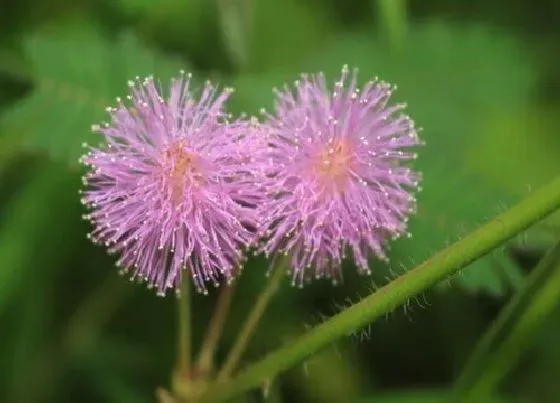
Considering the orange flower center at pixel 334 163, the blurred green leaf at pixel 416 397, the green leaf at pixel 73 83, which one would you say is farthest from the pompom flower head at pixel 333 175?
the blurred green leaf at pixel 416 397

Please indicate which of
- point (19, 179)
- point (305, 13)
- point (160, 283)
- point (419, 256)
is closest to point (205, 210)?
point (160, 283)

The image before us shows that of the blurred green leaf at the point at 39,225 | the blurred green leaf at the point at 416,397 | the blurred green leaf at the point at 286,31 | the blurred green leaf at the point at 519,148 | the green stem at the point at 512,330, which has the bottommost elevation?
the blurred green leaf at the point at 416,397

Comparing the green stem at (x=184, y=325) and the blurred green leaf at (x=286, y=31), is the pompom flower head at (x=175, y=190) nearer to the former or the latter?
the green stem at (x=184, y=325)

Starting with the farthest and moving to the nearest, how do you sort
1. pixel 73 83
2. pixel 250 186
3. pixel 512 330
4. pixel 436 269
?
1. pixel 73 83
2. pixel 512 330
3. pixel 250 186
4. pixel 436 269

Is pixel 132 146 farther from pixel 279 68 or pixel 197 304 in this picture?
pixel 279 68

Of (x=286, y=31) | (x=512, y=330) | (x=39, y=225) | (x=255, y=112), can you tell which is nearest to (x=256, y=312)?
(x=512, y=330)

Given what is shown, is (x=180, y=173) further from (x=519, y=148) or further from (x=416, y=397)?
(x=519, y=148)
